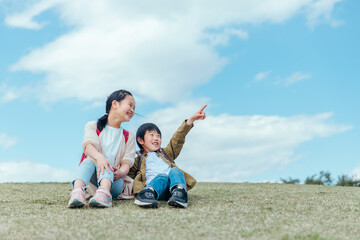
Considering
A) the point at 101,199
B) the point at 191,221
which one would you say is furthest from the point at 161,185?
the point at 191,221

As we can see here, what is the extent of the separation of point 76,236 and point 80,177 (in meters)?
1.42

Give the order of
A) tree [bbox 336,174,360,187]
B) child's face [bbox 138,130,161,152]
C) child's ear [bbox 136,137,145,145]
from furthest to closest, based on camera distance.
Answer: tree [bbox 336,174,360,187]
child's ear [bbox 136,137,145,145]
child's face [bbox 138,130,161,152]

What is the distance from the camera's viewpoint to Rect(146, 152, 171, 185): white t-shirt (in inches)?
160


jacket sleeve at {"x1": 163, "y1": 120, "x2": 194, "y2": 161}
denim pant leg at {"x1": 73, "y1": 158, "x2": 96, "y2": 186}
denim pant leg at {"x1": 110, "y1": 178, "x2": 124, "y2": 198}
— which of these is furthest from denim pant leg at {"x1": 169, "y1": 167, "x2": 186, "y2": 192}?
denim pant leg at {"x1": 73, "y1": 158, "x2": 96, "y2": 186}

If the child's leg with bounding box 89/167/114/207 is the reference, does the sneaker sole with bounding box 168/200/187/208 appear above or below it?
below

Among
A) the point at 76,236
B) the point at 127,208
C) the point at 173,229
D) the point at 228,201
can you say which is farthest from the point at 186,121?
the point at 76,236

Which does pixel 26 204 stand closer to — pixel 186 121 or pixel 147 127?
pixel 147 127

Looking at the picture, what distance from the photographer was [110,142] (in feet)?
13.0

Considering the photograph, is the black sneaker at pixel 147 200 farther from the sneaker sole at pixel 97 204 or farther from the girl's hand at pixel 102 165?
the girl's hand at pixel 102 165

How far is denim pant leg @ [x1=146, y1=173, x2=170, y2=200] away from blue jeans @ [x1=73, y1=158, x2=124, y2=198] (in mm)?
408

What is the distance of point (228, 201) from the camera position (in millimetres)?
3850

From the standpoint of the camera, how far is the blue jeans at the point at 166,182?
3686 mm

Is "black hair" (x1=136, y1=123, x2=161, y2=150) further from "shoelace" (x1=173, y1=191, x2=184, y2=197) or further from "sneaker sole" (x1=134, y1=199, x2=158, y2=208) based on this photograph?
"sneaker sole" (x1=134, y1=199, x2=158, y2=208)

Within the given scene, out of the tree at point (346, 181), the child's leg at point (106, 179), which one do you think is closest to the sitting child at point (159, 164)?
the child's leg at point (106, 179)
